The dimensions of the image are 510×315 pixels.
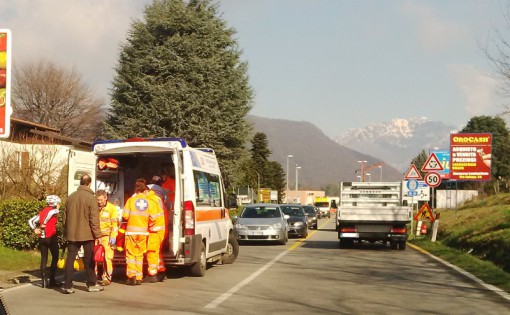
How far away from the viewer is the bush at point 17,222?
16703 mm

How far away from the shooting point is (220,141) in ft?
121

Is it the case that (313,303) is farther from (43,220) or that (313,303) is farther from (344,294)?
(43,220)

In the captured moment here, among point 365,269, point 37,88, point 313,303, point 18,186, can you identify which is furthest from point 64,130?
point 313,303

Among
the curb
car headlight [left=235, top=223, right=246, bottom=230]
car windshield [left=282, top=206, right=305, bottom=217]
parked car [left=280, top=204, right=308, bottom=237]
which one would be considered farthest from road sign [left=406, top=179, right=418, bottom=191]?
the curb

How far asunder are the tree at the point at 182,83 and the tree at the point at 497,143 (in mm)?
54971

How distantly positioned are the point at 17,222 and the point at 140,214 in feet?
18.3

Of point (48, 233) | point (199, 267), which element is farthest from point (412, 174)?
point (48, 233)

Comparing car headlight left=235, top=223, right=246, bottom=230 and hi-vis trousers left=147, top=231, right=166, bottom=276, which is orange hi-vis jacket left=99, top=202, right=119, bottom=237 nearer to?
hi-vis trousers left=147, top=231, right=166, bottom=276

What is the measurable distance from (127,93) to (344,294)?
26648 mm

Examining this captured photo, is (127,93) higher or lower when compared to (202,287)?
higher

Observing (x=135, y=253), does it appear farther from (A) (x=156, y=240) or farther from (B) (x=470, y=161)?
(B) (x=470, y=161)

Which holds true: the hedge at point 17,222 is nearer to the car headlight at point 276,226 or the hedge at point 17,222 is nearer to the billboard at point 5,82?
the billboard at point 5,82

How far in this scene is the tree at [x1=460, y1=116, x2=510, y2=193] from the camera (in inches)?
3519

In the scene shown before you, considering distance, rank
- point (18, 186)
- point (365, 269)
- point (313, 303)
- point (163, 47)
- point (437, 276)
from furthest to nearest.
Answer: point (163, 47)
point (18, 186)
point (365, 269)
point (437, 276)
point (313, 303)
